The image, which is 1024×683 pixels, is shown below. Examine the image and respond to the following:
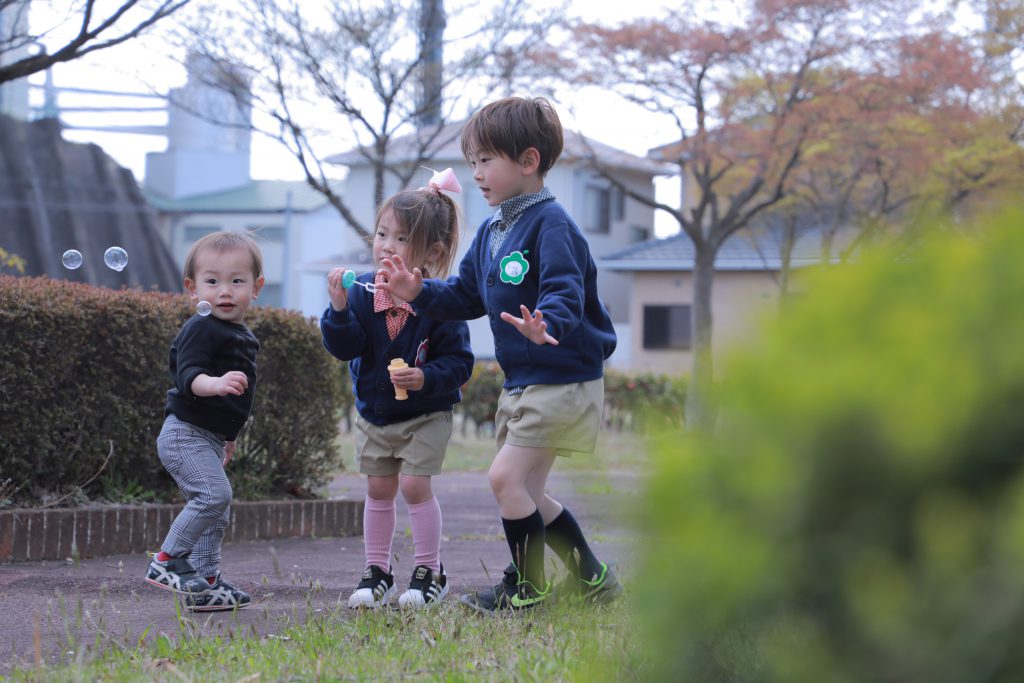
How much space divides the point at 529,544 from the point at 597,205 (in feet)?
105

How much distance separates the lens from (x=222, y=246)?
4.33 m

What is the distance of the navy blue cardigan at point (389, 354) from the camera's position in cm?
432

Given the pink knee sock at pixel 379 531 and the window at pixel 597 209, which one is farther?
the window at pixel 597 209

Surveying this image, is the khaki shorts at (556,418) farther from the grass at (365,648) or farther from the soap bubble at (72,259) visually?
the soap bubble at (72,259)

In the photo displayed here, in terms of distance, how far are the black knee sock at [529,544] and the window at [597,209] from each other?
31103 millimetres

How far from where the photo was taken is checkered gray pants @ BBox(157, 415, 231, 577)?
164 inches

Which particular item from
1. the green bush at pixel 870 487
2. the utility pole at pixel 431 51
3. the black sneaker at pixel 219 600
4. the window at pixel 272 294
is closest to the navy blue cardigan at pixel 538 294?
the black sneaker at pixel 219 600

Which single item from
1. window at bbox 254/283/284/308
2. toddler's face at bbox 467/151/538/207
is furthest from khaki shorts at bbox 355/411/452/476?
window at bbox 254/283/284/308

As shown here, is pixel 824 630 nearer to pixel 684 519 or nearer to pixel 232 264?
pixel 684 519

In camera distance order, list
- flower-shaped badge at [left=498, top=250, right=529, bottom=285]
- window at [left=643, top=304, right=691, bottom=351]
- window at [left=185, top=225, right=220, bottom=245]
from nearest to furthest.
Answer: flower-shaped badge at [left=498, top=250, right=529, bottom=285] → window at [left=643, top=304, right=691, bottom=351] → window at [left=185, top=225, right=220, bottom=245]

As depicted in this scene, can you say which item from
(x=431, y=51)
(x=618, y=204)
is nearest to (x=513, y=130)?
(x=431, y=51)

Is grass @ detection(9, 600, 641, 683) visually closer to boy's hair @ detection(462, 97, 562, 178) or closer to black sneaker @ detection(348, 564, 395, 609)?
black sneaker @ detection(348, 564, 395, 609)

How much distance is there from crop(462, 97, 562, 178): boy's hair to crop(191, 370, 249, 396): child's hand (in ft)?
3.72

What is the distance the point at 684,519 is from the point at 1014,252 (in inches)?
17.5
